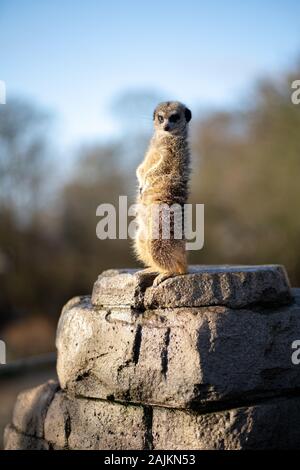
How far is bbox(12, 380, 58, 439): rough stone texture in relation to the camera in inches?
207

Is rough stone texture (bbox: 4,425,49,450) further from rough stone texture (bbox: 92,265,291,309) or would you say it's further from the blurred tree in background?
the blurred tree in background

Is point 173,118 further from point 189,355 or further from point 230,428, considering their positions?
point 230,428

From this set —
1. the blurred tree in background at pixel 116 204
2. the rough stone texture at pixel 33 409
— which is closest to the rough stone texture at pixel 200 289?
the rough stone texture at pixel 33 409

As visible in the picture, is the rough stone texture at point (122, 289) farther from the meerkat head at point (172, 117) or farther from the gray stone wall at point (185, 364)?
the meerkat head at point (172, 117)

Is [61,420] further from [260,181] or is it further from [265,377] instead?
[260,181]

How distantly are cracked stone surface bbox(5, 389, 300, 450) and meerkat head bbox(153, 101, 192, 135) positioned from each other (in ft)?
7.25

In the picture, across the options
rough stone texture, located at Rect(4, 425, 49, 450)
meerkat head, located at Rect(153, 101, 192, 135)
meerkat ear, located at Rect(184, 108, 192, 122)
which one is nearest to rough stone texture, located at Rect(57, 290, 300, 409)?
rough stone texture, located at Rect(4, 425, 49, 450)

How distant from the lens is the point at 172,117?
5.04 metres

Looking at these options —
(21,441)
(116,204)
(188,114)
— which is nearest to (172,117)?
(188,114)

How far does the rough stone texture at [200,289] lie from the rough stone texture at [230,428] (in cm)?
77

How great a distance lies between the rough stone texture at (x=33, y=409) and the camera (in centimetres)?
525

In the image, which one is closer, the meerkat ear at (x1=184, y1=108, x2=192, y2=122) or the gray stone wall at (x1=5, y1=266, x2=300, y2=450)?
the gray stone wall at (x1=5, y1=266, x2=300, y2=450)

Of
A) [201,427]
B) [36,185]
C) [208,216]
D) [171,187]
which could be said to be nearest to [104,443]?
[201,427]

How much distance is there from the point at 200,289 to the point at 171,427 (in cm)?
101
